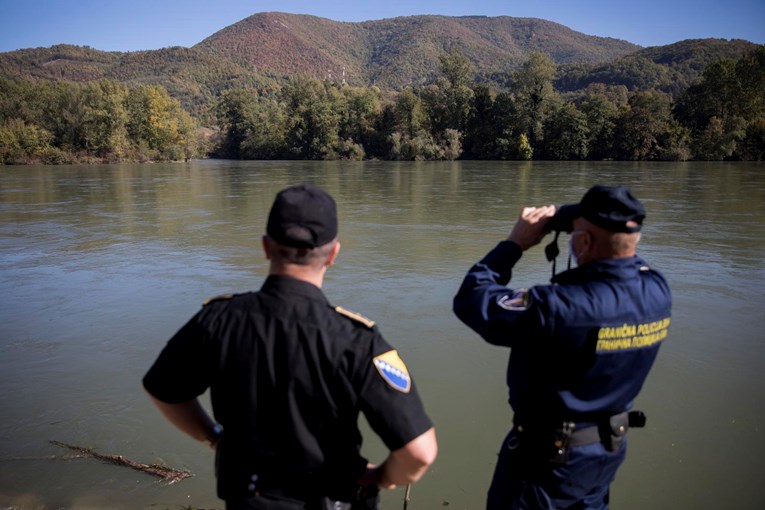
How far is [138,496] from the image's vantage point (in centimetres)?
340

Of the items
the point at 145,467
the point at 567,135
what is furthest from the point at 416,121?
the point at 145,467

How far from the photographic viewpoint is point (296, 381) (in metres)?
1.67

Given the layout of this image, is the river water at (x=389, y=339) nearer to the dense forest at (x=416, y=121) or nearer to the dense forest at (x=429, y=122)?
the dense forest at (x=429, y=122)

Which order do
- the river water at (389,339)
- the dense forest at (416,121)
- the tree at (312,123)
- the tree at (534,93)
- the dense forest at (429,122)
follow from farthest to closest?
the tree at (312,123) < the tree at (534,93) < the dense forest at (416,121) < the dense forest at (429,122) < the river water at (389,339)

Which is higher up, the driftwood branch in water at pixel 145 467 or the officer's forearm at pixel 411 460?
the officer's forearm at pixel 411 460

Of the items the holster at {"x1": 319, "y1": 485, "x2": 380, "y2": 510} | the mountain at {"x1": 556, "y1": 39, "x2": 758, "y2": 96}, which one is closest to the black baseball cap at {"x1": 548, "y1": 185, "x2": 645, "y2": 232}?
the holster at {"x1": 319, "y1": 485, "x2": 380, "y2": 510}

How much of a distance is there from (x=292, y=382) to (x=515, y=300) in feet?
2.95

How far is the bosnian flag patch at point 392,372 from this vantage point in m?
1.65

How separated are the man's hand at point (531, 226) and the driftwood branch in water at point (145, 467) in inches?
106

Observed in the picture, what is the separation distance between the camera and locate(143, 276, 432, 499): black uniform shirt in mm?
1655

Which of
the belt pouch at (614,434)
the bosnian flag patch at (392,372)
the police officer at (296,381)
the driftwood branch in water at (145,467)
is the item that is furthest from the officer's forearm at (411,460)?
the driftwood branch in water at (145,467)

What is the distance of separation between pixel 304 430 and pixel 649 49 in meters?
178

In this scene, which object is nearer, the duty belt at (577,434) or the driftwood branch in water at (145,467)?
the duty belt at (577,434)

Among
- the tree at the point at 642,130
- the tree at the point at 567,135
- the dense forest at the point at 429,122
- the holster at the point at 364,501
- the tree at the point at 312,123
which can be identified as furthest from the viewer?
the tree at the point at 312,123
